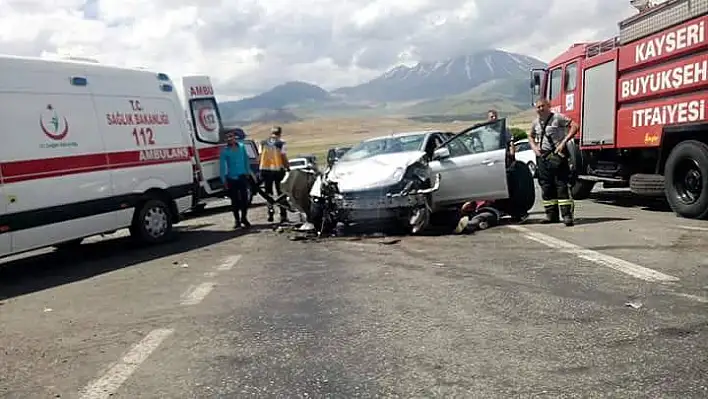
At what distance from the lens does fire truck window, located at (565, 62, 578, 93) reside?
13.9m

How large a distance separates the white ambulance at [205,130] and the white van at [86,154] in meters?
3.60

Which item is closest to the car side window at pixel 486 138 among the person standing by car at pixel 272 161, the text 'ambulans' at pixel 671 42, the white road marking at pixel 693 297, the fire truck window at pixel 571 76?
the text 'ambulans' at pixel 671 42

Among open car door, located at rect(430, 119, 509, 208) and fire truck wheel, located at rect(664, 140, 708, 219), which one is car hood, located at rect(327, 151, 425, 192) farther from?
fire truck wheel, located at rect(664, 140, 708, 219)

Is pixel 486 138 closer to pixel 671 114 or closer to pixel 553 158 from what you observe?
pixel 553 158

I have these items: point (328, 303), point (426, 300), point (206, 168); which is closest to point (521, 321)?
point (426, 300)

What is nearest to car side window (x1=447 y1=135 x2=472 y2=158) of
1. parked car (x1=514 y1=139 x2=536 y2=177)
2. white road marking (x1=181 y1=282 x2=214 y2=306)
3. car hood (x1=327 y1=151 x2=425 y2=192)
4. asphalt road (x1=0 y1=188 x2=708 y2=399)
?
car hood (x1=327 y1=151 x2=425 y2=192)

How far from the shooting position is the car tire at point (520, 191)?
35.2 feet

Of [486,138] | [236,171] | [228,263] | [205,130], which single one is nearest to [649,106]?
[486,138]

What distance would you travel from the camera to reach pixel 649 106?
10961 millimetres

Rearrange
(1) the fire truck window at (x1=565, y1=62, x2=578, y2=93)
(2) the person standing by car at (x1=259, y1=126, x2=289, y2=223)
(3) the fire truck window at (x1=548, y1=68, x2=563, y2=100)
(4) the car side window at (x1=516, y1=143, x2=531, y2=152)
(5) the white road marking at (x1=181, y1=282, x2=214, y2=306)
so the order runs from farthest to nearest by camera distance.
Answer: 1. (4) the car side window at (x1=516, y1=143, x2=531, y2=152)
2. (3) the fire truck window at (x1=548, y1=68, x2=563, y2=100)
3. (1) the fire truck window at (x1=565, y1=62, x2=578, y2=93)
4. (2) the person standing by car at (x1=259, y1=126, x2=289, y2=223)
5. (5) the white road marking at (x1=181, y1=282, x2=214, y2=306)

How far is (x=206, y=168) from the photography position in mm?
14969

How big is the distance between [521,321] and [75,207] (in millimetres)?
6303

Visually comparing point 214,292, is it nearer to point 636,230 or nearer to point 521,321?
point 521,321

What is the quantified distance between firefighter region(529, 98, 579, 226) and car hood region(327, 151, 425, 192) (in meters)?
1.75
